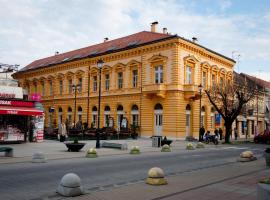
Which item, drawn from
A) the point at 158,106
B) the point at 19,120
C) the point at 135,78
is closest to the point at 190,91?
the point at 158,106

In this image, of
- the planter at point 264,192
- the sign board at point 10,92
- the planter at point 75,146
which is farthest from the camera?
the sign board at point 10,92

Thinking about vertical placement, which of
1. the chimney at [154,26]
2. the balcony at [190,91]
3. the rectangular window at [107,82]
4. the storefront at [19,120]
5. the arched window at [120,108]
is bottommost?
the storefront at [19,120]

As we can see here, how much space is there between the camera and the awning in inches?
1026

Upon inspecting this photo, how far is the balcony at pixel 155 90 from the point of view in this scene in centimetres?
4141

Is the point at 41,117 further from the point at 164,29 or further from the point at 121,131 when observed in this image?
the point at 164,29

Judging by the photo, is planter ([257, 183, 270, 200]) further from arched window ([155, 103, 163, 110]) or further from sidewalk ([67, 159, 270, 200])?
arched window ([155, 103, 163, 110])

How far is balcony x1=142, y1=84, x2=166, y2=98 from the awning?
54.9ft

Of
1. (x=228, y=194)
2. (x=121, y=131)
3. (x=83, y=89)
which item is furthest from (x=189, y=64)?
(x=228, y=194)

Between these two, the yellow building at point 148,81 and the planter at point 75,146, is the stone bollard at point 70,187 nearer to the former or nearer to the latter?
the planter at point 75,146

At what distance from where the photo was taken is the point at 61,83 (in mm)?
59531

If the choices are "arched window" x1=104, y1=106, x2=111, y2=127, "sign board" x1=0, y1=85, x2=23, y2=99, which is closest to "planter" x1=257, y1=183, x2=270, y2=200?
"sign board" x1=0, y1=85, x2=23, y2=99

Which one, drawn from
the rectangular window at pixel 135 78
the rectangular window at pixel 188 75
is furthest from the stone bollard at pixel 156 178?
the rectangular window at pixel 135 78

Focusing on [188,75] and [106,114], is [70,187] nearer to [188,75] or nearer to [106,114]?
[188,75]

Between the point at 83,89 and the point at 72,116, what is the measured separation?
514 cm
